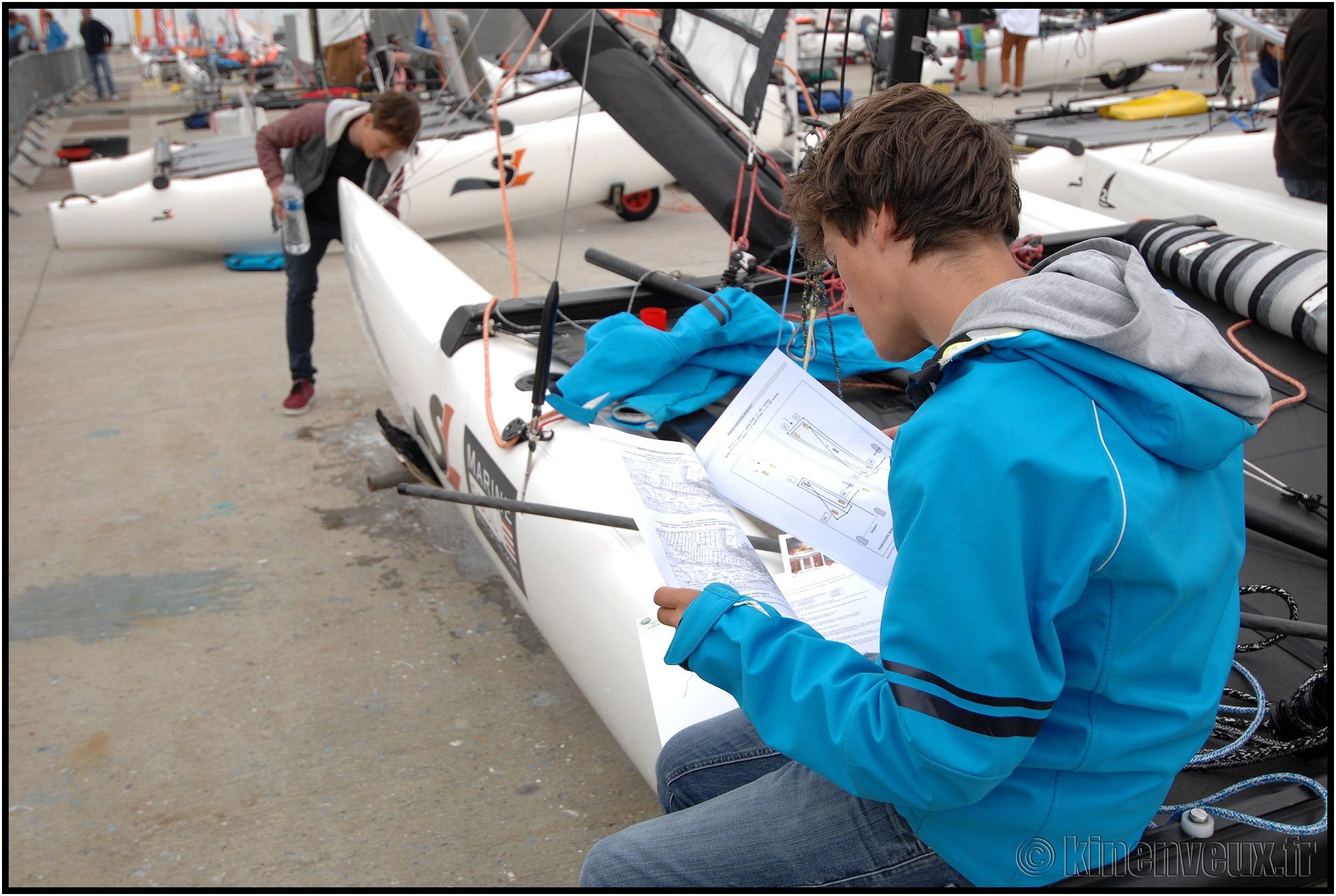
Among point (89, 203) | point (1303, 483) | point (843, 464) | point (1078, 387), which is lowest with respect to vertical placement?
point (89, 203)

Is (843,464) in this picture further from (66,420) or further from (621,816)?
(66,420)

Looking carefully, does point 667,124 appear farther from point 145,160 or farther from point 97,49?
point 97,49

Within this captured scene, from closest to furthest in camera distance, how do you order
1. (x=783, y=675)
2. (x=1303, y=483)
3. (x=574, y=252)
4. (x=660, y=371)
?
(x=783, y=675) < (x=1303, y=483) < (x=660, y=371) < (x=574, y=252)

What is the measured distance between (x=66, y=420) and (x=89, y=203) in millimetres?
2501

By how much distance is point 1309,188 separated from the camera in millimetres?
3438

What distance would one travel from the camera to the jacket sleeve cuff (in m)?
1.03

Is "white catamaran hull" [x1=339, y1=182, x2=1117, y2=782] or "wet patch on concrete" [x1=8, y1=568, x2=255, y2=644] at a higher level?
"white catamaran hull" [x1=339, y1=182, x2=1117, y2=782]

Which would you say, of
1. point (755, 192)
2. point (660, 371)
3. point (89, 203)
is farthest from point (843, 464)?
point (89, 203)

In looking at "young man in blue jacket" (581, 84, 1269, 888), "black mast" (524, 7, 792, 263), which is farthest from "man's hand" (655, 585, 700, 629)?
"black mast" (524, 7, 792, 263)

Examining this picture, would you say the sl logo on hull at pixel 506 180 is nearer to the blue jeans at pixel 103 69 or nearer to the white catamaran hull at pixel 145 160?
the white catamaran hull at pixel 145 160

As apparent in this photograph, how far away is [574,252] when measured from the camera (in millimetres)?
6527
